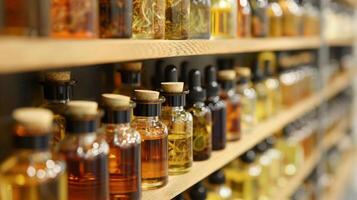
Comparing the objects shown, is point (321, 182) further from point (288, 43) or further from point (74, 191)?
point (74, 191)

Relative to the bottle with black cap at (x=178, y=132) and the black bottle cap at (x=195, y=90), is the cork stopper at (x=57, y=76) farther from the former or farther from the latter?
the black bottle cap at (x=195, y=90)

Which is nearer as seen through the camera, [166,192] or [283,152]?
[166,192]

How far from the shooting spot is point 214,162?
1360mm

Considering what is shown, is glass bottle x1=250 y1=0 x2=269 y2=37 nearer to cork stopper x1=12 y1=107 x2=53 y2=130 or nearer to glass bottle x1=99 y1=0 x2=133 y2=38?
glass bottle x1=99 y1=0 x2=133 y2=38

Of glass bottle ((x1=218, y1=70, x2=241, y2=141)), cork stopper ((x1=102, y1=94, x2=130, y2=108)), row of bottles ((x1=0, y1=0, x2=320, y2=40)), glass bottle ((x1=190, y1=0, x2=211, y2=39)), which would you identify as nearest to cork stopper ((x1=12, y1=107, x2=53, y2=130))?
row of bottles ((x1=0, y1=0, x2=320, y2=40))

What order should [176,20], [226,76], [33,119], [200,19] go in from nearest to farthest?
[33,119] < [176,20] < [200,19] < [226,76]

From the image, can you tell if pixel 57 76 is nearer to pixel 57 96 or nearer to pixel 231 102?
pixel 57 96

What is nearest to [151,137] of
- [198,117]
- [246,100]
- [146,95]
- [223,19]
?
[146,95]

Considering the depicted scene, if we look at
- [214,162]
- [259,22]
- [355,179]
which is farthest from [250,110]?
[355,179]

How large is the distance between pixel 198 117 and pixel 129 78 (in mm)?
219

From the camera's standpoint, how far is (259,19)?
1771 mm

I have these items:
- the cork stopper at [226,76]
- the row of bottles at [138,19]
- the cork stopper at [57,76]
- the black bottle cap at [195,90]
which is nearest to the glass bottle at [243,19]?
the row of bottles at [138,19]

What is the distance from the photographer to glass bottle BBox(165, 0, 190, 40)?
1.13 meters

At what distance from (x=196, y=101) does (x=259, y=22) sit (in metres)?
0.55
